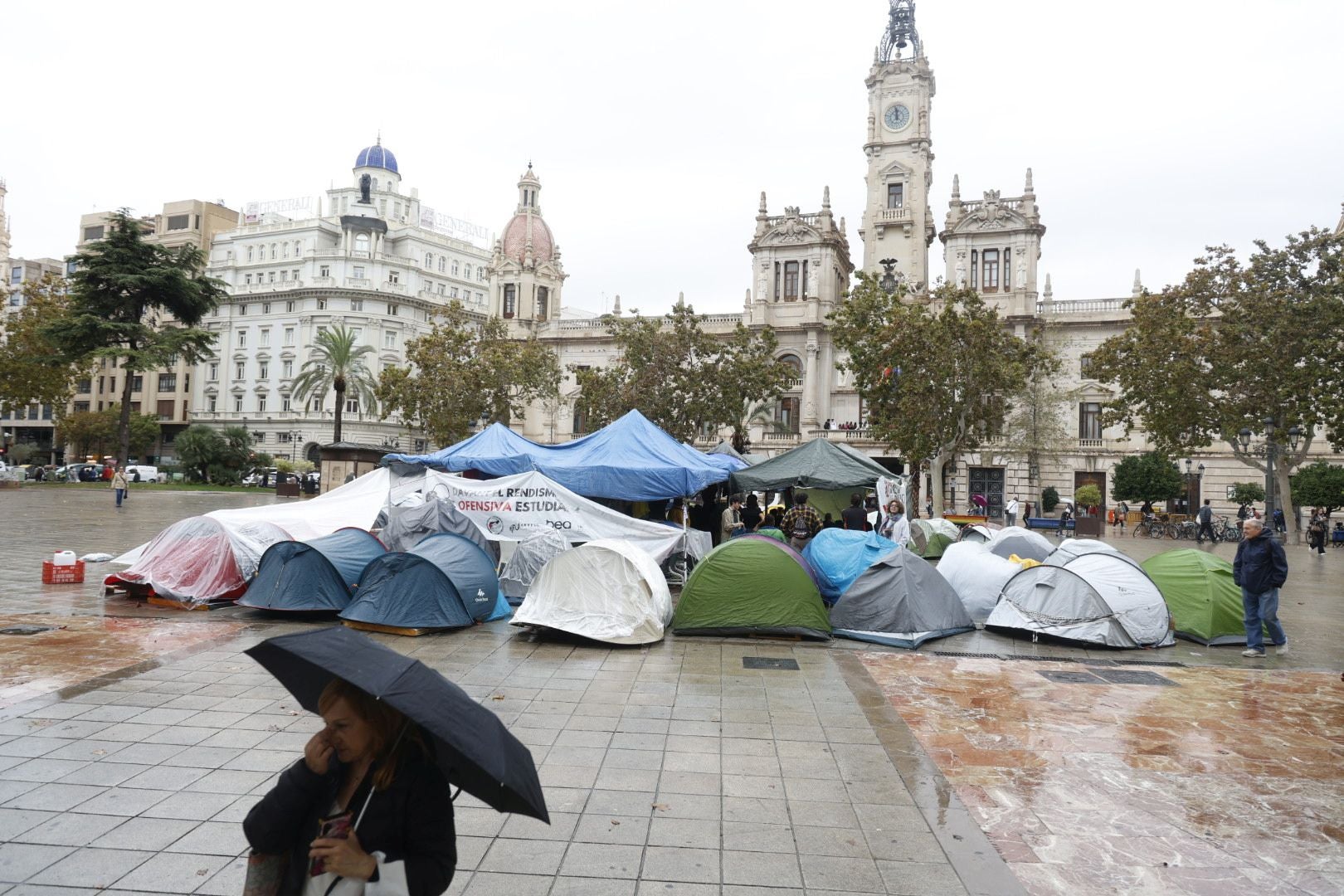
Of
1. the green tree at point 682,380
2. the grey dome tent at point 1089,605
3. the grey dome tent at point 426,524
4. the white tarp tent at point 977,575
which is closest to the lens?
the grey dome tent at point 1089,605

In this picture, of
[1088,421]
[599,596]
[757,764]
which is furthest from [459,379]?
[757,764]

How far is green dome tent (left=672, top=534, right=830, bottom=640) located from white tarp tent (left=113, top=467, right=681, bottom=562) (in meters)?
2.07

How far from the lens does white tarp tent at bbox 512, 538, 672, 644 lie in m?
10.6

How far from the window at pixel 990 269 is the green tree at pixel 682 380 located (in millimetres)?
15909

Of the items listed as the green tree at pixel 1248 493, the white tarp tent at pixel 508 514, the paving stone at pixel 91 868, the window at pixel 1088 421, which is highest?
the window at pixel 1088 421

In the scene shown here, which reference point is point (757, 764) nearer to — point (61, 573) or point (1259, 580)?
point (1259, 580)

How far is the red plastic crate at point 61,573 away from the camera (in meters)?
13.7

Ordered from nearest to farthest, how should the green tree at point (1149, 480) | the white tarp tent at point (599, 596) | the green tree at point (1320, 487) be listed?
the white tarp tent at point (599, 596)
the green tree at point (1320, 487)
the green tree at point (1149, 480)

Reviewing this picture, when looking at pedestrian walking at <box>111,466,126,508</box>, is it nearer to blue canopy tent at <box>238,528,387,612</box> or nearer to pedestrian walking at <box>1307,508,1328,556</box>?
blue canopy tent at <box>238,528,387,612</box>

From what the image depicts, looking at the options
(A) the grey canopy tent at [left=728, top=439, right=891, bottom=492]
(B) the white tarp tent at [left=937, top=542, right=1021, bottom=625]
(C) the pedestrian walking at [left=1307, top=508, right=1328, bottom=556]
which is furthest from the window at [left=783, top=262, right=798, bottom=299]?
(B) the white tarp tent at [left=937, top=542, right=1021, bottom=625]

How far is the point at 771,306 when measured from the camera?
53.7m

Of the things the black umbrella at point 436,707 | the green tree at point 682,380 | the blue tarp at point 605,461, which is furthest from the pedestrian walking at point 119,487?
the black umbrella at point 436,707

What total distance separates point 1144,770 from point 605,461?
32.8 ft

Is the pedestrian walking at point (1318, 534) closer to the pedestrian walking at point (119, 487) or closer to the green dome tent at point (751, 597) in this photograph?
the green dome tent at point (751, 597)
